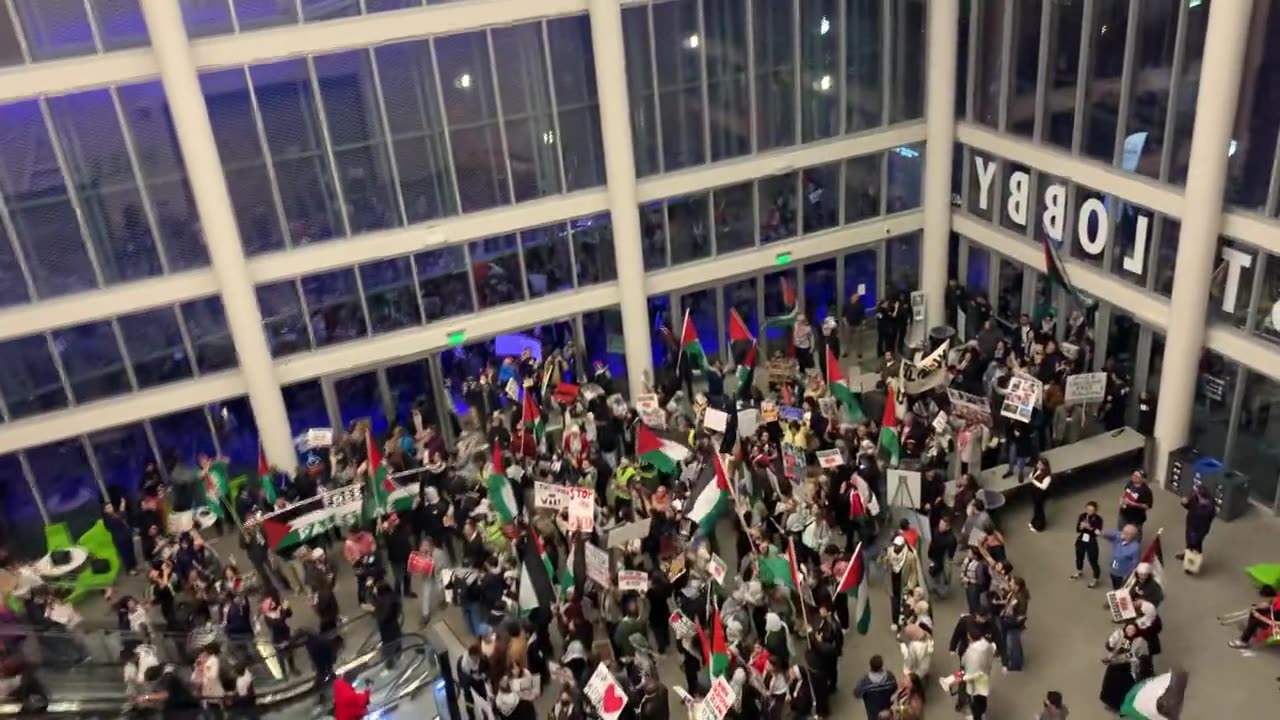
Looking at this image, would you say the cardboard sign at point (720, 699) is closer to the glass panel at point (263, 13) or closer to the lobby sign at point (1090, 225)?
the lobby sign at point (1090, 225)

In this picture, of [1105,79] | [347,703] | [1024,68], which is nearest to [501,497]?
[347,703]

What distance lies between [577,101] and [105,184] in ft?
24.9

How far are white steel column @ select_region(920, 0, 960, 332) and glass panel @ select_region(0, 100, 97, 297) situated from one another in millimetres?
14856

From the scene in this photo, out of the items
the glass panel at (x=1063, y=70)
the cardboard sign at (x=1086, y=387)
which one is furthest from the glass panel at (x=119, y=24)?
the cardboard sign at (x=1086, y=387)

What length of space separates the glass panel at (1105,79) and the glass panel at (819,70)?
4.62 metres

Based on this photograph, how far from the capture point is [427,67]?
→ 17.2m

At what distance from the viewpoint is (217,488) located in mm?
16562

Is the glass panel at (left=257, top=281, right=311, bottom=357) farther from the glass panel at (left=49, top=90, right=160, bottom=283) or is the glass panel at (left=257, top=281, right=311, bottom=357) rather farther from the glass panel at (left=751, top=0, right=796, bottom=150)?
the glass panel at (left=751, top=0, right=796, bottom=150)

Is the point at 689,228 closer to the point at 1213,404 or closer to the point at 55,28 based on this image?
the point at 1213,404

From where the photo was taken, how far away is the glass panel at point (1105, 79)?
647 inches

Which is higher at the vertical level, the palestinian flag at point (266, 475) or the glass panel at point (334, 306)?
the glass panel at point (334, 306)

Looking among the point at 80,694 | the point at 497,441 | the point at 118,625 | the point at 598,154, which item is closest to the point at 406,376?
the point at 497,441

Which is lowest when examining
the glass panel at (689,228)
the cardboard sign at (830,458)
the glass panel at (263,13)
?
the cardboard sign at (830,458)

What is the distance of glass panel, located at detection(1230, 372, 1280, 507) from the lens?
15281 millimetres
